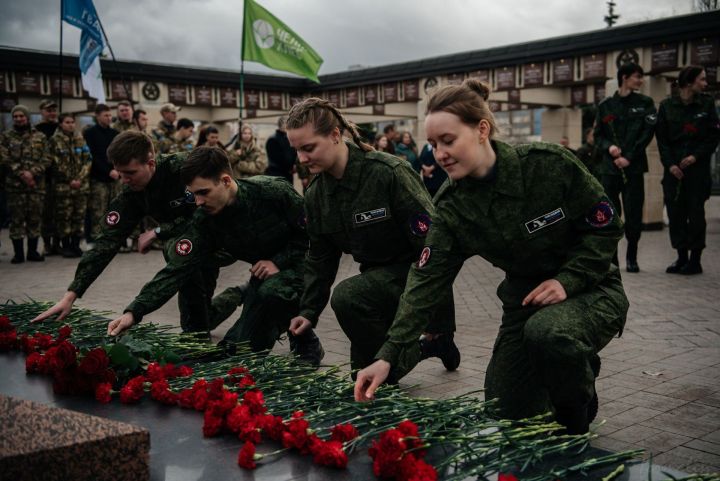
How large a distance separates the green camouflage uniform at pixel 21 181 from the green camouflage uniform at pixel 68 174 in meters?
0.29

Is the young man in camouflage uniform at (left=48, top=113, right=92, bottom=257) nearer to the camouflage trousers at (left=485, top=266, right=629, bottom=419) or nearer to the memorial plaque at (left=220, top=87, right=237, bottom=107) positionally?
the memorial plaque at (left=220, top=87, right=237, bottom=107)

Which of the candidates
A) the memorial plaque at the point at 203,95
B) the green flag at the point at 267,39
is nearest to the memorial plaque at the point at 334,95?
the memorial plaque at the point at 203,95

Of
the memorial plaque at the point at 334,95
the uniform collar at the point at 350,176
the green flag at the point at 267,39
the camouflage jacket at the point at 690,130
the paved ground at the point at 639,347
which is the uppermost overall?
the memorial plaque at the point at 334,95

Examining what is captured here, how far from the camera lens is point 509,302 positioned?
334 centimetres

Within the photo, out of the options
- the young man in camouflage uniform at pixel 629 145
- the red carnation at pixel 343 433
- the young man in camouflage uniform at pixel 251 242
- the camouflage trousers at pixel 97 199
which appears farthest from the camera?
the camouflage trousers at pixel 97 199

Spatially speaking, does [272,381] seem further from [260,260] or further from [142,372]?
[260,260]

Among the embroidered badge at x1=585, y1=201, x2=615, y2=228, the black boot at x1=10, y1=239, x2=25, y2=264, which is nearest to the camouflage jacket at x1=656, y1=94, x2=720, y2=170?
the embroidered badge at x1=585, y1=201, x2=615, y2=228

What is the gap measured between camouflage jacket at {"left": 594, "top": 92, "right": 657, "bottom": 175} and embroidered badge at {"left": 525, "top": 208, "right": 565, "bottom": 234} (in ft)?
19.2

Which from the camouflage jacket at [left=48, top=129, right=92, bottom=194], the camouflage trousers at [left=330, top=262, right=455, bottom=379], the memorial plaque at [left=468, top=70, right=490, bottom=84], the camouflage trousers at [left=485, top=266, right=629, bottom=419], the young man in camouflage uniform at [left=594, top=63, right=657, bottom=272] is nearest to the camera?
the camouflage trousers at [left=485, top=266, right=629, bottom=419]

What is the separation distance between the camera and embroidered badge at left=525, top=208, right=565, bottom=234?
9.80 feet

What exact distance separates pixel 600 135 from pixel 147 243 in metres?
5.76

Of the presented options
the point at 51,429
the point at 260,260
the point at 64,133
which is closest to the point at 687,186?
the point at 260,260

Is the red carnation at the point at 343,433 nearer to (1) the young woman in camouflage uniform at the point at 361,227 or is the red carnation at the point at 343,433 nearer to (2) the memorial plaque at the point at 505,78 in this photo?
(1) the young woman in camouflage uniform at the point at 361,227

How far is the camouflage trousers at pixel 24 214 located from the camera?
422 inches
